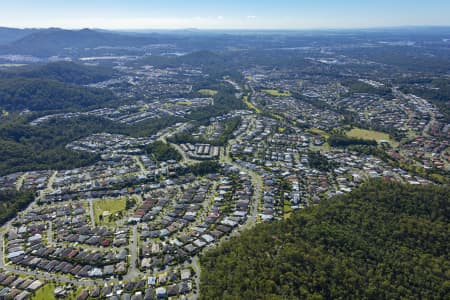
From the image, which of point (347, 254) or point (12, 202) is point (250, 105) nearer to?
point (12, 202)

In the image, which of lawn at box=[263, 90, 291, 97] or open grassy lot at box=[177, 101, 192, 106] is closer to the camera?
open grassy lot at box=[177, 101, 192, 106]

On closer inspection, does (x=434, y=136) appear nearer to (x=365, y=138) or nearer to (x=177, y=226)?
(x=365, y=138)

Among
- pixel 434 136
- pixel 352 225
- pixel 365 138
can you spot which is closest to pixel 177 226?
pixel 352 225

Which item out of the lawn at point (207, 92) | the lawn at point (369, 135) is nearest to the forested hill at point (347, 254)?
the lawn at point (369, 135)

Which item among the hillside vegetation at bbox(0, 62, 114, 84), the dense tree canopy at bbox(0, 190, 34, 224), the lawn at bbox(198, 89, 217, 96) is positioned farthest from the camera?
the hillside vegetation at bbox(0, 62, 114, 84)

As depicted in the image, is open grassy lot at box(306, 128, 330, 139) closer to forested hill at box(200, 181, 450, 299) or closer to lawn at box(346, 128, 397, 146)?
lawn at box(346, 128, 397, 146)

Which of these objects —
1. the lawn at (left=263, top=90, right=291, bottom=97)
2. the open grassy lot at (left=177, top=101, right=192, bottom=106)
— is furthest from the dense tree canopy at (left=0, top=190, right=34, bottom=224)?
the lawn at (left=263, top=90, right=291, bottom=97)
